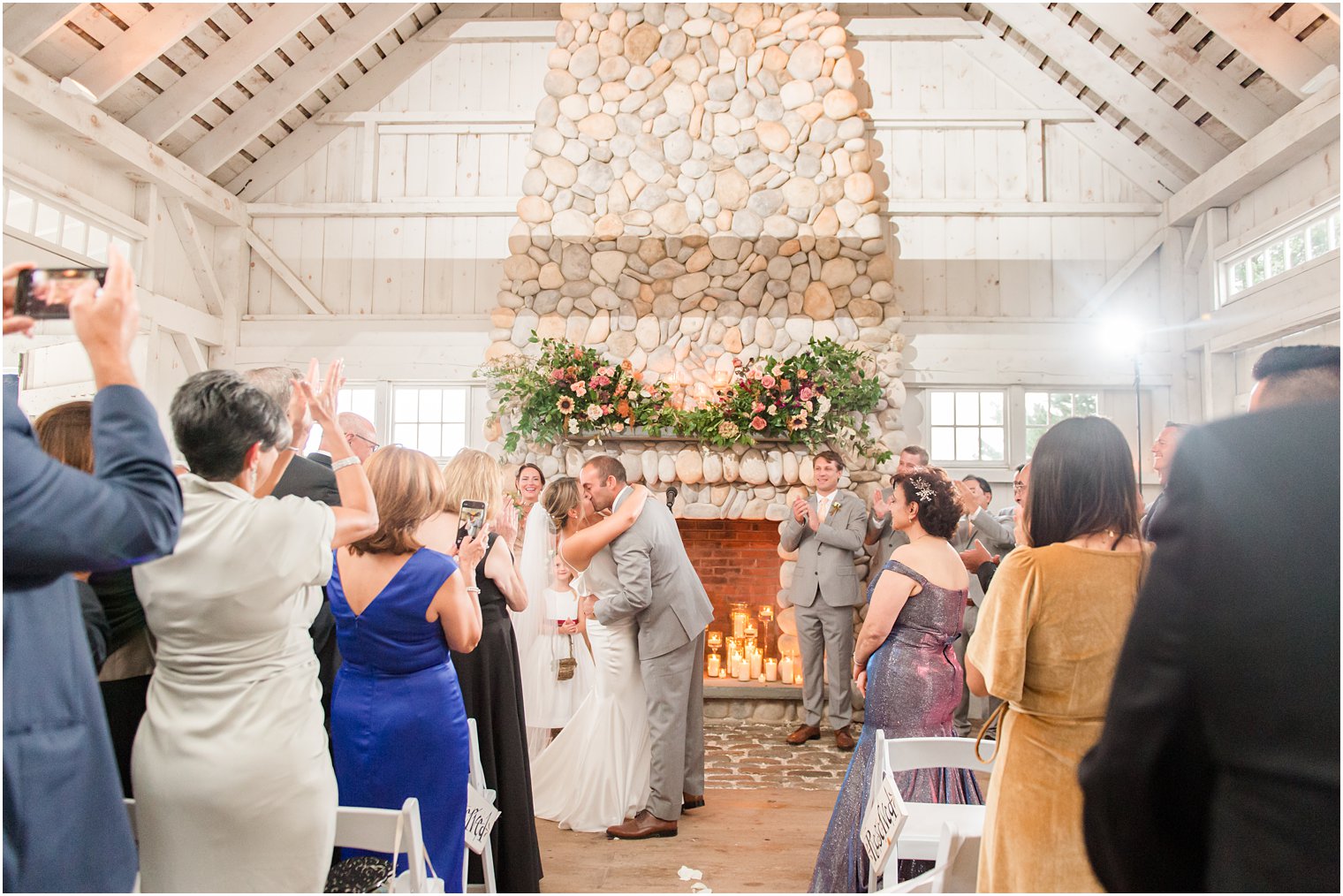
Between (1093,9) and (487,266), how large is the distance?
442 centimetres

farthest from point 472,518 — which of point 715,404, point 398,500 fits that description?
point 715,404

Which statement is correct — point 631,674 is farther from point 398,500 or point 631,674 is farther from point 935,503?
point 398,500

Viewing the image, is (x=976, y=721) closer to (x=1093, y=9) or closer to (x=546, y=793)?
(x=546, y=793)

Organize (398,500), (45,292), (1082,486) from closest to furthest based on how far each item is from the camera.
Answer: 1. (45,292)
2. (1082,486)
3. (398,500)

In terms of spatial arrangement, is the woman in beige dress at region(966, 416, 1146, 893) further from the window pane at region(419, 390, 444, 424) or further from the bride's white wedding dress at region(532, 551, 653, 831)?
the window pane at region(419, 390, 444, 424)

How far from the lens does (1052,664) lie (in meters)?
1.46

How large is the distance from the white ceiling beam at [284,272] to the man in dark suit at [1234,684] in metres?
6.29

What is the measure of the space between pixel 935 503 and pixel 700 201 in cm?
374

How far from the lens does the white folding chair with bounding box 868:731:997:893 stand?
1.93 meters

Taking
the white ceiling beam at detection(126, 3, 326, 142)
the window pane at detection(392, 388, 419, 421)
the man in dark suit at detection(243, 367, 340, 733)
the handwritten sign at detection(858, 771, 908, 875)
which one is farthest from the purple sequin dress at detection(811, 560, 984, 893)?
the white ceiling beam at detection(126, 3, 326, 142)

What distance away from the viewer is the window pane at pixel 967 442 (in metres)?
5.89

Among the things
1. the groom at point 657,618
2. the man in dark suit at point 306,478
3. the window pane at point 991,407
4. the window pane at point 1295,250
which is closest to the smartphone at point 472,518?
the man in dark suit at point 306,478

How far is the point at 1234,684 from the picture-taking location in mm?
784

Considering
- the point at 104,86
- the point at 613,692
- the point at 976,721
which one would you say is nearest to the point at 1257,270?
the point at 976,721
